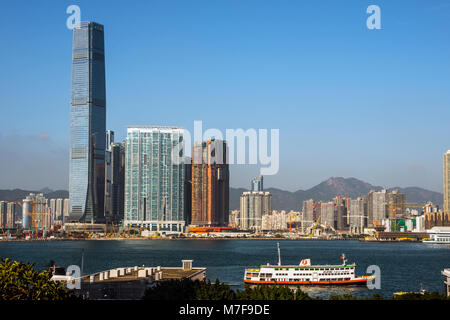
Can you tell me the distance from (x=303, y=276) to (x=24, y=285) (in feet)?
172

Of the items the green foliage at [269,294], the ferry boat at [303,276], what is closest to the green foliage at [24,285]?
the green foliage at [269,294]

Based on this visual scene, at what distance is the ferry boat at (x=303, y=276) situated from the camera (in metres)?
74.2

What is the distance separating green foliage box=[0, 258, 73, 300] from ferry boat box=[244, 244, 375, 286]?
4937 centimetres

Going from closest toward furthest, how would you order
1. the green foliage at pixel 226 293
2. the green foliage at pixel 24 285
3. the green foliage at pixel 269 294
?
the green foliage at pixel 24 285, the green foliage at pixel 226 293, the green foliage at pixel 269 294

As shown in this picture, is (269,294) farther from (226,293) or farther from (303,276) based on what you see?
(303,276)

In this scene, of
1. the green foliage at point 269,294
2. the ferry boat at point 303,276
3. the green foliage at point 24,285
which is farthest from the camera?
the ferry boat at point 303,276

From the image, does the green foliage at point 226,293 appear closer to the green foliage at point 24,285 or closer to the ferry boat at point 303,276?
the green foliage at point 24,285

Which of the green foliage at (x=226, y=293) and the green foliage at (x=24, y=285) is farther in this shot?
the green foliage at (x=226, y=293)

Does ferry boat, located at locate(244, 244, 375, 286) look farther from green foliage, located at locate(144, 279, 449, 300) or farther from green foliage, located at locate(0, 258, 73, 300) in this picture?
green foliage, located at locate(0, 258, 73, 300)

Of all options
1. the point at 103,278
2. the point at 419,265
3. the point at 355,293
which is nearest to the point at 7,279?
the point at 103,278

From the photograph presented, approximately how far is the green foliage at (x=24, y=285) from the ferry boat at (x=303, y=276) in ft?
162
